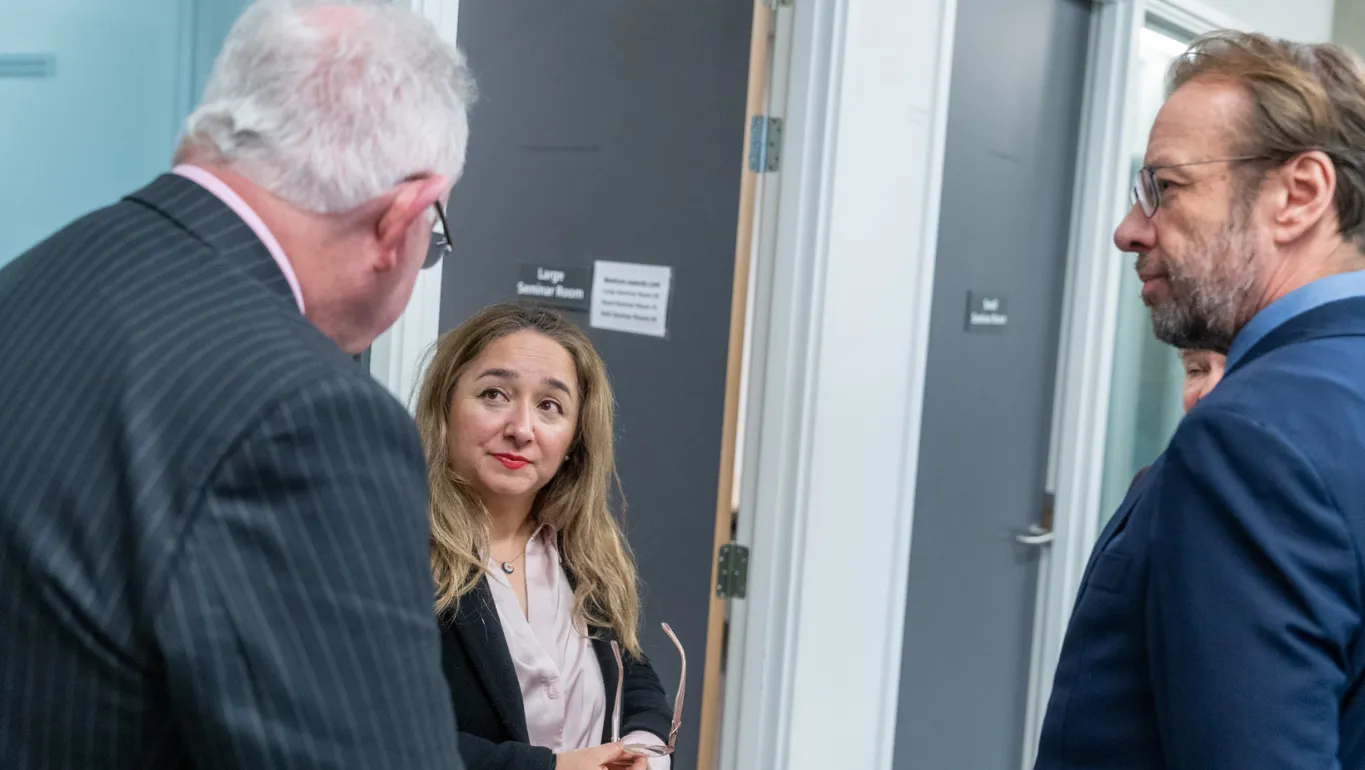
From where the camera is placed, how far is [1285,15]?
4242 millimetres

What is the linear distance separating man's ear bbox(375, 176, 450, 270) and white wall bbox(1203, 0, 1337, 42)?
11.0ft

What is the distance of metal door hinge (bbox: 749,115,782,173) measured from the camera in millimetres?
2373

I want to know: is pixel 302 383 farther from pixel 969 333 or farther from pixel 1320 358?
pixel 969 333

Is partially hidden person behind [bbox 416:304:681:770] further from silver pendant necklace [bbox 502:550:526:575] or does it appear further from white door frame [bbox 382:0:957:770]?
white door frame [bbox 382:0:957:770]

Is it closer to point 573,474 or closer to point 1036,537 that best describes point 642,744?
point 573,474

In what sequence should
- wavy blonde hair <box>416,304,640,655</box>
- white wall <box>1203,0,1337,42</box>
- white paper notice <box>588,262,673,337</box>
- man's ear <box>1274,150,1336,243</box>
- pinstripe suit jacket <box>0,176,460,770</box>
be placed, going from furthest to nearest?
white wall <box>1203,0,1337,42</box> < white paper notice <box>588,262,673,337</box> < wavy blonde hair <box>416,304,640,655</box> < man's ear <box>1274,150,1336,243</box> < pinstripe suit jacket <box>0,176,460,770</box>

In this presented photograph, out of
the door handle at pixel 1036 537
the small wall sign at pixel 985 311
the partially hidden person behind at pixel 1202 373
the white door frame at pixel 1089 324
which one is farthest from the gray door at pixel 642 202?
the white door frame at pixel 1089 324

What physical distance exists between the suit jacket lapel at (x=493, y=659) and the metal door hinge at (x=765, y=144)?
3.85ft

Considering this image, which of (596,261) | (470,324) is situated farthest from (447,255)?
(470,324)

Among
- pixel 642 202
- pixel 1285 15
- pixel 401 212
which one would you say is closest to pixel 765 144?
pixel 642 202

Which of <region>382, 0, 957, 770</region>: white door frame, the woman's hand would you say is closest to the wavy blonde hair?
the woman's hand

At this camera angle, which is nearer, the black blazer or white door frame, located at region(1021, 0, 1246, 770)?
the black blazer

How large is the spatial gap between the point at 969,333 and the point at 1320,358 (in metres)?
1.81

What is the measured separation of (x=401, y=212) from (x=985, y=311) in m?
2.24
